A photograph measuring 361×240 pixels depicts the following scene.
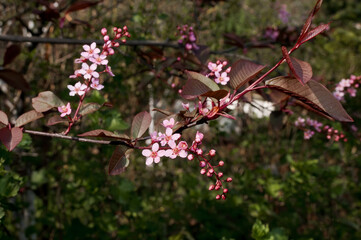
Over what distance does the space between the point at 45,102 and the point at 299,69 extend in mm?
792

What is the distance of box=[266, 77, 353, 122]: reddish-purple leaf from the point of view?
0.85m

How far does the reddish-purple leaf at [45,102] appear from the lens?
1.05m

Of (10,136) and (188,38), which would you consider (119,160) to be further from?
(188,38)

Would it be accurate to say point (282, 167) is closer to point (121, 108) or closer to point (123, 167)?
point (121, 108)

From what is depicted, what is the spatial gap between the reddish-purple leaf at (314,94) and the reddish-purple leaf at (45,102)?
69 cm

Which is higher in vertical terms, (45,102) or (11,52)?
(45,102)

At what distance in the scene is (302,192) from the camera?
2.18m

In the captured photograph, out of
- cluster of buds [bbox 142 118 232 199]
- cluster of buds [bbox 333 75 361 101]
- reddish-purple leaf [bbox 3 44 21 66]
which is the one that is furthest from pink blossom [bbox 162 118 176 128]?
reddish-purple leaf [bbox 3 44 21 66]

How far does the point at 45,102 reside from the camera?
107 cm

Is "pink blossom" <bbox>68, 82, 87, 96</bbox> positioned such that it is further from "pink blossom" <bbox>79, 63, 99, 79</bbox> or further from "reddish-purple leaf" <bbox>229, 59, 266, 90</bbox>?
"reddish-purple leaf" <bbox>229, 59, 266, 90</bbox>

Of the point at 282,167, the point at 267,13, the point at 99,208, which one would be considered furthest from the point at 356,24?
the point at 99,208

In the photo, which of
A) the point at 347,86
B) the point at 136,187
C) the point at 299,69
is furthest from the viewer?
the point at 136,187

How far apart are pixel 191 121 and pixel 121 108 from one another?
2363mm

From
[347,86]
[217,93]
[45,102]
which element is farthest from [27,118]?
[347,86]
